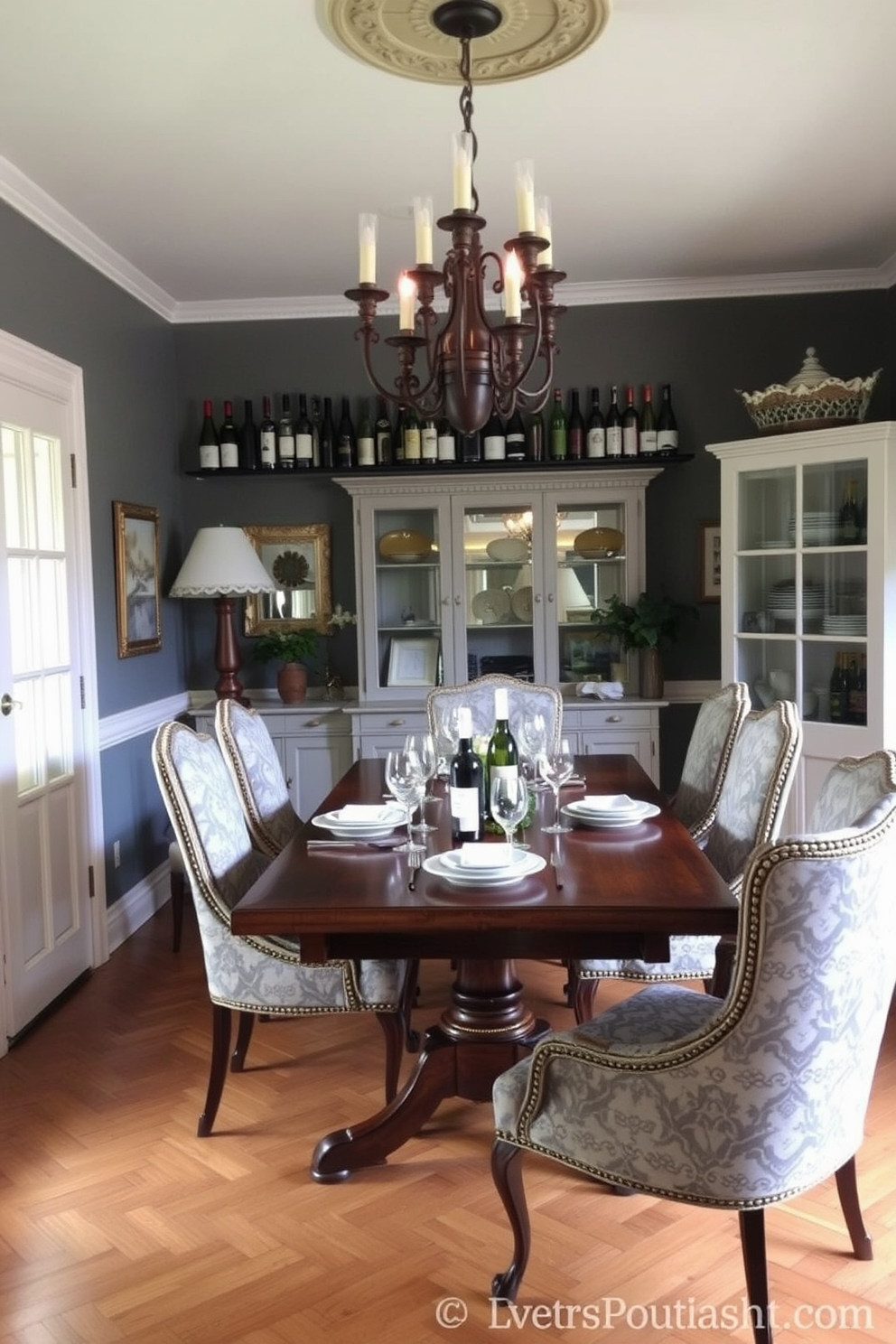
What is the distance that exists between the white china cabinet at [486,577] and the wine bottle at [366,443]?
0.44 ft

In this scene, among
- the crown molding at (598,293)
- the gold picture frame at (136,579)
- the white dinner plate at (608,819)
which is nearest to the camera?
the white dinner plate at (608,819)

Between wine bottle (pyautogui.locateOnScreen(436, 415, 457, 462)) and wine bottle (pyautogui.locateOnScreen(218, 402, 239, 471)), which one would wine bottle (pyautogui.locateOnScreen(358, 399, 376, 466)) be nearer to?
wine bottle (pyautogui.locateOnScreen(436, 415, 457, 462))

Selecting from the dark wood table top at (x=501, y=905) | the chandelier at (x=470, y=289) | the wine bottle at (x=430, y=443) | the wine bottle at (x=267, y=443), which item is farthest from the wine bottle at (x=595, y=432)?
the dark wood table top at (x=501, y=905)

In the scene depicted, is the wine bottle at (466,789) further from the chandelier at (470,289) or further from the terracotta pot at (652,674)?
the terracotta pot at (652,674)

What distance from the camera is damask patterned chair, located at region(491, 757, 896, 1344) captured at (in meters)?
1.55

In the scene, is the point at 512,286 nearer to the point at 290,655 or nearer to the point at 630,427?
the point at 630,427

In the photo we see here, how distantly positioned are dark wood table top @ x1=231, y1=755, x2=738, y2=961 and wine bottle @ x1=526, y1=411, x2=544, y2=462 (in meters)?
2.72

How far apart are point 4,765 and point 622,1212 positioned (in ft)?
6.93

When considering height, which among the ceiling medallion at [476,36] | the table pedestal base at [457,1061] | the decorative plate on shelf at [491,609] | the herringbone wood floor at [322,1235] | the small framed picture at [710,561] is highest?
the ceiling medallion at [476,36]

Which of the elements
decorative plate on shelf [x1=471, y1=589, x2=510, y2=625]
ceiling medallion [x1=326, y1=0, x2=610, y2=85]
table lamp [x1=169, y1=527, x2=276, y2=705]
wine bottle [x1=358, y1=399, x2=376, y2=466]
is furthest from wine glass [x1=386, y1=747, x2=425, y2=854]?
wine bottle [x1=358, y1=399, x2=376, y2=466]

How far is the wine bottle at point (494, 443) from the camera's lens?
4820 millimetres

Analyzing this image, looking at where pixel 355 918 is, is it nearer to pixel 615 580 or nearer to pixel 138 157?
pixel 138 157

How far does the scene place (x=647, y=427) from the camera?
488 centimetres

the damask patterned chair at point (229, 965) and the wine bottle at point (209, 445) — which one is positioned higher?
the wine bottle at point (209, 445)
